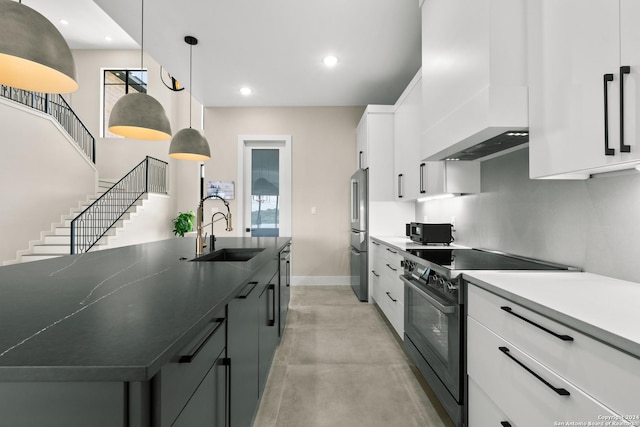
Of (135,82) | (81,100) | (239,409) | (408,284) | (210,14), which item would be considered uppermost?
(135,82)

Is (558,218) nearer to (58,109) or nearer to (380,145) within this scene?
(380,145)

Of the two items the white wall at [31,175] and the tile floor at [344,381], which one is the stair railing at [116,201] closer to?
the white wall at [31,175]

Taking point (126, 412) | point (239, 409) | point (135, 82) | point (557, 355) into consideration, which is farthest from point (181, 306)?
point (135, 82)

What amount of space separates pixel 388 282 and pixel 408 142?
60.7 inches

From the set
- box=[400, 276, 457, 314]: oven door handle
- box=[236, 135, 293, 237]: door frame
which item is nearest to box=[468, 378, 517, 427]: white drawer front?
box=[400, 276, 457, 314]: oven door handle

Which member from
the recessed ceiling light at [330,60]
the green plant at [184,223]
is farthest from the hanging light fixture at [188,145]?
the green plant at [184,223]

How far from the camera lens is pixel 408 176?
11.1 feet

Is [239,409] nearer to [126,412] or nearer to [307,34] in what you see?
[126,412]

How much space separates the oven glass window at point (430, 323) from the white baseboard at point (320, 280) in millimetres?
2797

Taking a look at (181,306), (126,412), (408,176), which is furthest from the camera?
(408,176)

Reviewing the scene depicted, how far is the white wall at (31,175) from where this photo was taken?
481 cm

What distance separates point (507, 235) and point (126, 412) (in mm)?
2328

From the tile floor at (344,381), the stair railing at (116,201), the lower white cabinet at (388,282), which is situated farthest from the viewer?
the stair railing at (116,201)

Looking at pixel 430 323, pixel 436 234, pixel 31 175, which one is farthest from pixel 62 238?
pixel 430 323
